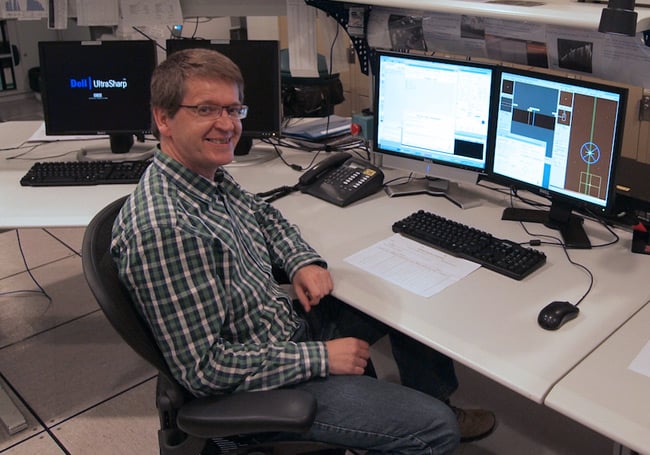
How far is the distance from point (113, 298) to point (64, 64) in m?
1.41

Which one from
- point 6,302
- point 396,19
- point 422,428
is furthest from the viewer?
point 6,302

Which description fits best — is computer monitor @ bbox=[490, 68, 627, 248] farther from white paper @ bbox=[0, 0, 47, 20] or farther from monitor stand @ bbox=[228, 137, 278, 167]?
white paper @ bbox=[0, 0, 47, 20]

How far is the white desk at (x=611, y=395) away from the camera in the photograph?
1054 mm

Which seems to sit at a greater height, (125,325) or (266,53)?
(266,53)

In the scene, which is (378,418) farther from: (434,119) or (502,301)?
(434,119)

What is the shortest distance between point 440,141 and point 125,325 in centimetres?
112

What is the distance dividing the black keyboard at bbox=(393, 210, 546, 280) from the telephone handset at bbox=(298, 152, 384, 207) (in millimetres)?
242

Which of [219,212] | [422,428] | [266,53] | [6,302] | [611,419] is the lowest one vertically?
[6,302]

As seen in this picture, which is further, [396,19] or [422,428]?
[396,19]

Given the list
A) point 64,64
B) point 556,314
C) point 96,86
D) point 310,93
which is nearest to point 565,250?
point 556,314

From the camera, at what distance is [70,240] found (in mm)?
3443

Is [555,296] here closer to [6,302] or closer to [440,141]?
[440,141]

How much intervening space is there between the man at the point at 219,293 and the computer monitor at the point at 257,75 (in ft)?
2.77

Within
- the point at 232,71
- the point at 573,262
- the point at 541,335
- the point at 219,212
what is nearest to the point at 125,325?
the point at 219,212
